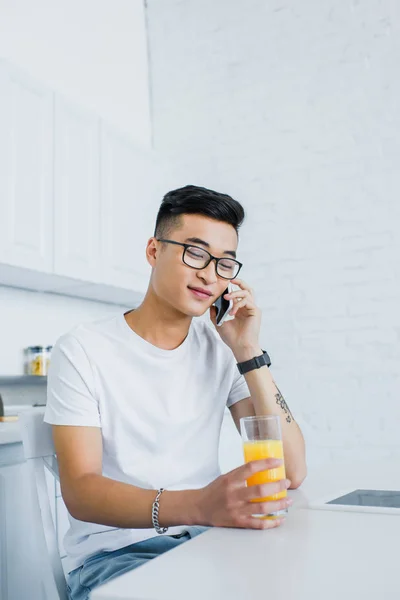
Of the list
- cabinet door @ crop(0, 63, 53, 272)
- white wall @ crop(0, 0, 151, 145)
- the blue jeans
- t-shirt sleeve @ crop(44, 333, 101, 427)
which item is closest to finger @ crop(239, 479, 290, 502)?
the blue jeans

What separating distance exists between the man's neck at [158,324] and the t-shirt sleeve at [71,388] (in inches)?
7.1

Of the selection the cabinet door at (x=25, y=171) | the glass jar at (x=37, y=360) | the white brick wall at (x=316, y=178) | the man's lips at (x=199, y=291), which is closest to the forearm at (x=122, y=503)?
the man's lips at (x=199, y=291)

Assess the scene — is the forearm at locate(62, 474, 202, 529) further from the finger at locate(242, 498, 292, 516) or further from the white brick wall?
the white brick wall

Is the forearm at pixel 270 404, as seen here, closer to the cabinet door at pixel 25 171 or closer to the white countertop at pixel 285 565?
the white countertop at pixel 285 565

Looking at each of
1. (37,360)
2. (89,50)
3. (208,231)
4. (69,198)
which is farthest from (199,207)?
(89,50)

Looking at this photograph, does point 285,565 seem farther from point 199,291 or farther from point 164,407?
point 199,291

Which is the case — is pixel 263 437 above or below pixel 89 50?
below

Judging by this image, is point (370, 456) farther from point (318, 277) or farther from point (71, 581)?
point (71, 581)

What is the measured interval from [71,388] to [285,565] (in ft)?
2.14

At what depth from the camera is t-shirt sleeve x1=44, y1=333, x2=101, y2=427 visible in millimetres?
1137

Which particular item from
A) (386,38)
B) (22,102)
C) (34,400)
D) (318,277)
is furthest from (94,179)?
(386,38)

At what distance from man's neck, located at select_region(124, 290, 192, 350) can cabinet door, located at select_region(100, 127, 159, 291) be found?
1374 millimetres

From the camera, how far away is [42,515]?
3.31ft

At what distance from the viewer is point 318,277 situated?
3.20 m
